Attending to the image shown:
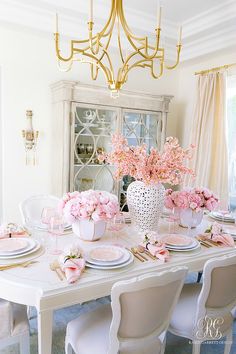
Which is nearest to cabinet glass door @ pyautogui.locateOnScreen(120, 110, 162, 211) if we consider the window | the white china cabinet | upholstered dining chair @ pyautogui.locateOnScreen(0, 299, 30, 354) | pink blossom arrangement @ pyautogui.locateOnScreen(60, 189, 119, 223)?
the white china cabinet

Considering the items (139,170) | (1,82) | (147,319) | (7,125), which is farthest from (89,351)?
(1,82)

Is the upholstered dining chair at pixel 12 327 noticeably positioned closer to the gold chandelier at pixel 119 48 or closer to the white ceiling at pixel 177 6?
the gold chandelier at pixel 119 48

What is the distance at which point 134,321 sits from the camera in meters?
1.15

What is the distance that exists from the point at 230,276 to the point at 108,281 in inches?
23.6

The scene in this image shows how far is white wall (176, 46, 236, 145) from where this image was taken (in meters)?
3.53

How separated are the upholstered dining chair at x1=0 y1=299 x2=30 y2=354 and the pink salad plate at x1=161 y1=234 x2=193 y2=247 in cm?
86

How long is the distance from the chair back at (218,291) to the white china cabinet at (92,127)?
1.77 meters

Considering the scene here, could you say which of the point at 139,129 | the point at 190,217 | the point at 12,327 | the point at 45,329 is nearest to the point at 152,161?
the point at 190,217

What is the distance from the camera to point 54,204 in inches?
95.0

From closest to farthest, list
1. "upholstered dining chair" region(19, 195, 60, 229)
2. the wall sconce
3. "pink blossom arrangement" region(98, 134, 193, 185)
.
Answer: "pink blossom arrangement" region(98, 134, 193, 185) → "upholstered dining chair" region(19, 195, 60, 229) → the wall sconce

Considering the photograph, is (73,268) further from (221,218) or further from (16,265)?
(221,218)

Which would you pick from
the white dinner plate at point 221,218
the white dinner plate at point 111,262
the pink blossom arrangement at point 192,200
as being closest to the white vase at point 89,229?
the white dinner plate at point 111,262

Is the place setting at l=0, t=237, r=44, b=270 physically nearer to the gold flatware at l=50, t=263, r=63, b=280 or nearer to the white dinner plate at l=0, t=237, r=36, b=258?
the white dinner plate at l=0, t=237, r=36, b=258

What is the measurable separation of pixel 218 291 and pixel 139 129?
7.24ft
